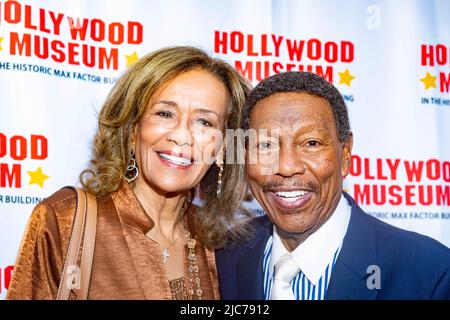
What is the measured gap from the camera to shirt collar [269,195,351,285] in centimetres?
181

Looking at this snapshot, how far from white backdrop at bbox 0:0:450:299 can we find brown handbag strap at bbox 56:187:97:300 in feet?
2.38

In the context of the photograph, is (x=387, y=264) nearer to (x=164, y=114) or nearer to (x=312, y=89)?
(x=312, y=89)

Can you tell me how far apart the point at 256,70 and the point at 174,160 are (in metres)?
0.95

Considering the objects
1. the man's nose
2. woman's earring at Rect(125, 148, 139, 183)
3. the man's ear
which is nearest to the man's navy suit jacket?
the man's ear

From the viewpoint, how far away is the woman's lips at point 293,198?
183cm

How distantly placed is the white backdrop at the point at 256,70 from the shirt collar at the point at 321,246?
0.98 meters

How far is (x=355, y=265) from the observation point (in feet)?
5.66

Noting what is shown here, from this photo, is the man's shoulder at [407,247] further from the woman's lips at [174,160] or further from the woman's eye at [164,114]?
the woman's eye at [164,114]

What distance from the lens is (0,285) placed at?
235 cm

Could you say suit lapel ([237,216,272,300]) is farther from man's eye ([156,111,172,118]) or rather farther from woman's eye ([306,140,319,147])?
man's eye ([156,111,172,118])

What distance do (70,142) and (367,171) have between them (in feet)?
4.97

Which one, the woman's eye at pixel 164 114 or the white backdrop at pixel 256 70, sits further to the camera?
the white backdrop at pixel 256 70

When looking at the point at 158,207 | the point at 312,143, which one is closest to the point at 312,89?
the point at 312,143

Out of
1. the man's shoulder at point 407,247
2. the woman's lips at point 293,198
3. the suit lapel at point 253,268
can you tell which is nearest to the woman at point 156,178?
the suit lapel at point 253,268
